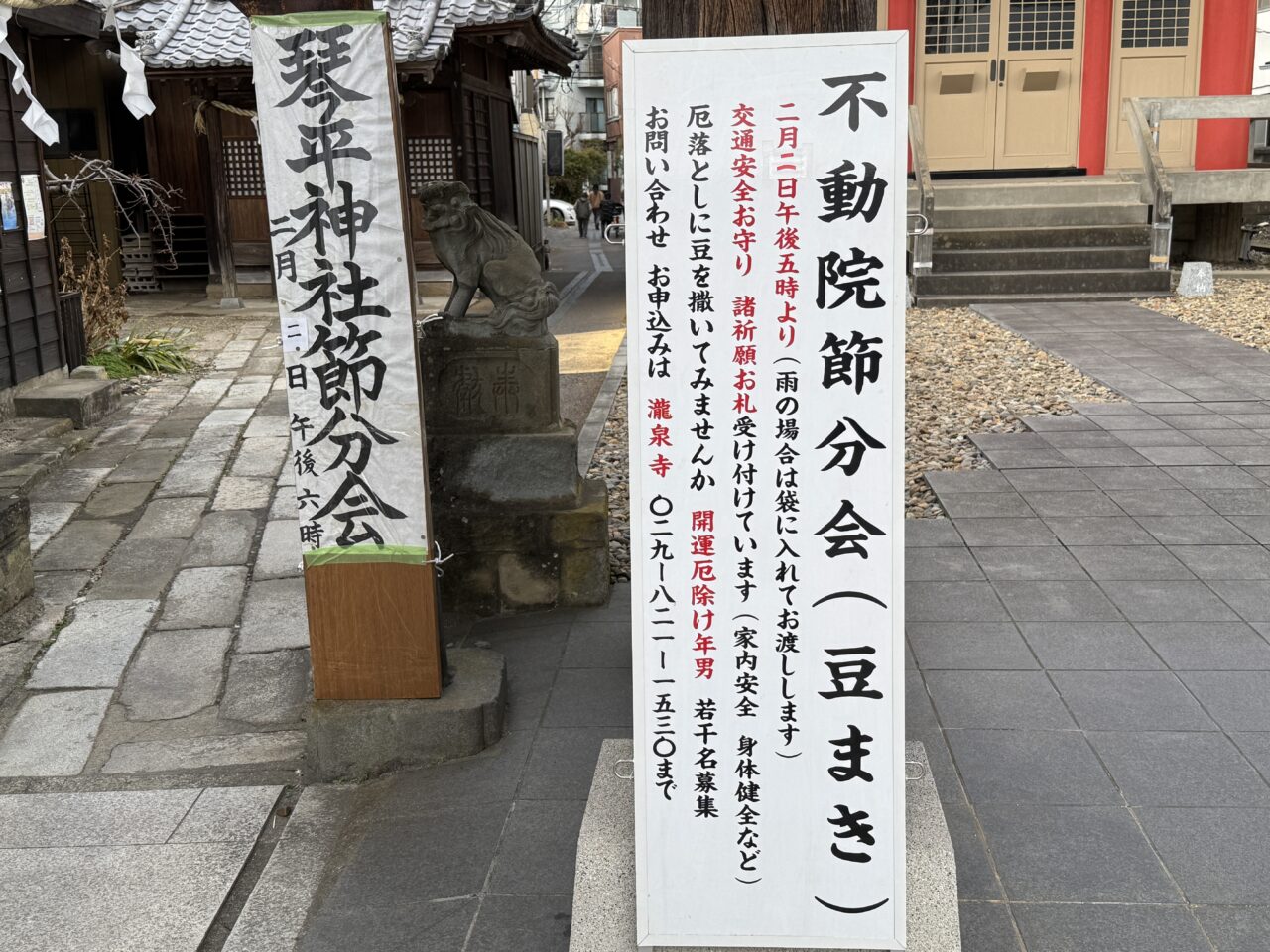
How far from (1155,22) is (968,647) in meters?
14.4

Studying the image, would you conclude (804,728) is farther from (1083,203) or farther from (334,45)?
(1083,203)

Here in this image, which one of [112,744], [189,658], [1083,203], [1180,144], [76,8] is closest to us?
[112,744]

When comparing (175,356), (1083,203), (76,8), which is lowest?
(175,356)

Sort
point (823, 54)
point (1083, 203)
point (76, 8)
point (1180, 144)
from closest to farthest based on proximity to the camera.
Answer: point (823, 54) → point (76, 8) → point (1083, 203) → point (1180, 144)

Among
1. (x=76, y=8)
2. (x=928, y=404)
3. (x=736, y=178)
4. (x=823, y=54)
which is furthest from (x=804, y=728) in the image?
(x=76, y=8)

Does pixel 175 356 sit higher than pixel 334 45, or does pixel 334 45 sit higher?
pixel 334 45

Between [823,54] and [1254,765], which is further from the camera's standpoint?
[1254,765]

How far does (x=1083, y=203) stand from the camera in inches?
616

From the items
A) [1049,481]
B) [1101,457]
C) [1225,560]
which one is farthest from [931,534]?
[1101,457]

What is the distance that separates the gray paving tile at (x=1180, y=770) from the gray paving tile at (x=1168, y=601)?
1.21 m

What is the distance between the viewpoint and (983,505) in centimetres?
732

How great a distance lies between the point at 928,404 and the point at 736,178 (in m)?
7.72

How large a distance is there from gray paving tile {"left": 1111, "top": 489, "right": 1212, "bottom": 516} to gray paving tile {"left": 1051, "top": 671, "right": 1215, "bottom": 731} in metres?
2.38

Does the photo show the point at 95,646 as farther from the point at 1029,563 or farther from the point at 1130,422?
the point at 1130,422
